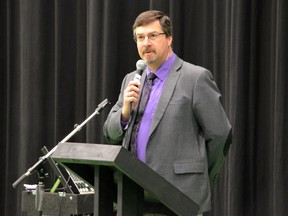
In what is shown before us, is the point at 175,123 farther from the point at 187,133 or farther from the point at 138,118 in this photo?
the point at 138,118

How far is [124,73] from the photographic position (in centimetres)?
500

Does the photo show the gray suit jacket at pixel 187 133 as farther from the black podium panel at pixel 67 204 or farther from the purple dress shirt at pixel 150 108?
the black podium panel at pixel 67 204

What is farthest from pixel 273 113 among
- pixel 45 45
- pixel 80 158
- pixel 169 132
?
pixel 80 158

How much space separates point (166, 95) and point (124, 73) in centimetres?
215

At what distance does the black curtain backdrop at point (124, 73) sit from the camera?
427 cm

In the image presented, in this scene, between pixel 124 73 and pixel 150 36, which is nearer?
pixel 150 36

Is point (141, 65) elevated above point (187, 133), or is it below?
above

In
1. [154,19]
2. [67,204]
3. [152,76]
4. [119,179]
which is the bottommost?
[67,204]

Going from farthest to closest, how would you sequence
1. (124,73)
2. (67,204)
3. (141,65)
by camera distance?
(124,73) < (67,204) < (141,65)

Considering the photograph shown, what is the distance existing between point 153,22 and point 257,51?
62.3 inches

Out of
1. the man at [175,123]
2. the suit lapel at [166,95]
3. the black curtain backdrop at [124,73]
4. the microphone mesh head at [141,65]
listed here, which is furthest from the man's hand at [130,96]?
the black curtain backdrop at [124,73]

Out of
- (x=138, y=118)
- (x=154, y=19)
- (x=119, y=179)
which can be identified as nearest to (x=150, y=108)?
(x=138, y=118)

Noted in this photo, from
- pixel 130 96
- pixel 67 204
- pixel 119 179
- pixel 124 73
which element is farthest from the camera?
pixel 124 73

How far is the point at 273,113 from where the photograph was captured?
13.9 feet
